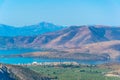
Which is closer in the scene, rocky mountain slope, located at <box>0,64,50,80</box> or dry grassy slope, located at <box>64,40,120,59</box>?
rocky mountain slope, located at <box>0,64,50,80</box>

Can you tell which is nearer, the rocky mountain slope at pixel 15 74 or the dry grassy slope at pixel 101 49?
the rocky mountain slope at pixel 15 74

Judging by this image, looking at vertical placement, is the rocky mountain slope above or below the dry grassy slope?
below

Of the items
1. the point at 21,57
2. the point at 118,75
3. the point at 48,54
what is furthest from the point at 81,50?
the point at 118,75

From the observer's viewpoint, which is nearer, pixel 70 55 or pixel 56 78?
pixel 56 78

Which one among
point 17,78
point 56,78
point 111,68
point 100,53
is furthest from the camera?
point 100,53

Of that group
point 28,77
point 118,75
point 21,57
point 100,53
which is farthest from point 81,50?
point 28,77

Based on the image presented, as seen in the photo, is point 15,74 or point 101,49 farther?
point 101,49

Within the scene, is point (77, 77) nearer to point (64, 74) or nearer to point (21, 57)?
point (64, 74)

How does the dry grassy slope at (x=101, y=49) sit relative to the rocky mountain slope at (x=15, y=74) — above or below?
above

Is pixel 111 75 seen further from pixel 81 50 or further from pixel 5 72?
pixel 81 50

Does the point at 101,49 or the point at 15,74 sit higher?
the point at 101,49

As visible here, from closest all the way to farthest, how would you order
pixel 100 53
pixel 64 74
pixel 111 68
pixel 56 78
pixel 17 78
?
1. pixel 17 78
2. pixel 56 78
3. pixel 64 74
4. pixel 111 68
5. pixel 100 53
